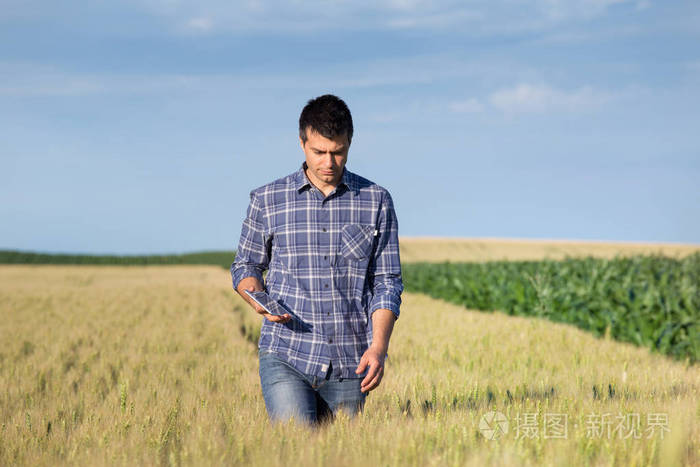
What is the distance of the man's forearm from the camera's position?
11.2ft

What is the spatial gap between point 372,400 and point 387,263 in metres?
1.38

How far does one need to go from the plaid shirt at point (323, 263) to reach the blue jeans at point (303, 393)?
0.06m

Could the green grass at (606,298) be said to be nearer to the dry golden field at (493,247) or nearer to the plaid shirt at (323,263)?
the plaid shirt at (323,263)

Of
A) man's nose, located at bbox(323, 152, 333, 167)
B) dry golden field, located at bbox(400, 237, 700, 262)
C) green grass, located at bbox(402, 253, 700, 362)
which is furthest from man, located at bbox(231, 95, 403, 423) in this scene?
dry golden field, located at bbox(400, 237, 700, 262)

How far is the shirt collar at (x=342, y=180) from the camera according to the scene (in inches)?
147

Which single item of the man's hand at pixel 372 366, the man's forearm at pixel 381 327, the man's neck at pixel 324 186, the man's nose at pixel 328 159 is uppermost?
the man's nose at pixel 328 159

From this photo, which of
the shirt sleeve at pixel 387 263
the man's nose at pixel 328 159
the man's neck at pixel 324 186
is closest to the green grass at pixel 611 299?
Answer: the shirt sleeve at pixel 387 263

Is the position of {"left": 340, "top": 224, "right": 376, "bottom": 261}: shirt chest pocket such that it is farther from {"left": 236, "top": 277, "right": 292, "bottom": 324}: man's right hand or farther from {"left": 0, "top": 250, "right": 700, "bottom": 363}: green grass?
{"left": 0, "top": 250, "right": 700, "bottom": 363}: green grass

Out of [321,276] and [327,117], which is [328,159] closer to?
[327,117]

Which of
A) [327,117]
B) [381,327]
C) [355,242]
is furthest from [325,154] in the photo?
[381,327]

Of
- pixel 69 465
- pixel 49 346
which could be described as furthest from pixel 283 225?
pixel 49 346

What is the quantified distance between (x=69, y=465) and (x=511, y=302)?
44.5 ft

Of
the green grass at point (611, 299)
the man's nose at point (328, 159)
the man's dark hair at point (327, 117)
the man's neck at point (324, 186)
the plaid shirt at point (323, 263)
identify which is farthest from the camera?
the green grass at point (611, 299)

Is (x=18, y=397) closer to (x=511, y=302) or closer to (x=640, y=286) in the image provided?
(x=640, y=286)
